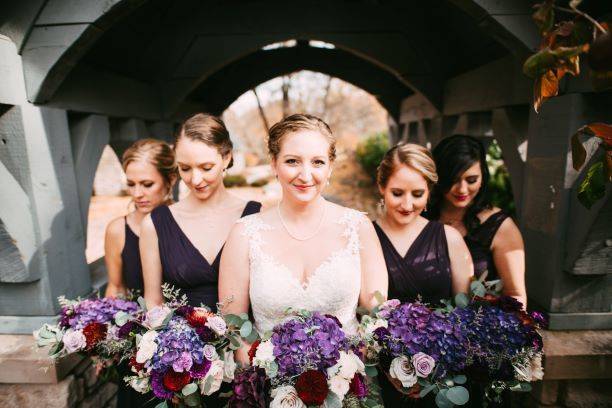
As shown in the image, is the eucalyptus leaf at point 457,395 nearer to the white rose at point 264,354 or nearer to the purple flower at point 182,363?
the white rose at point 264,354

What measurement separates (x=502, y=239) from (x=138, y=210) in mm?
2273

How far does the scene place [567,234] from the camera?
2.19 metres

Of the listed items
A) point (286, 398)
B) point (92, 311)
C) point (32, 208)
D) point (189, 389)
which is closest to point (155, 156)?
point (32, 208)

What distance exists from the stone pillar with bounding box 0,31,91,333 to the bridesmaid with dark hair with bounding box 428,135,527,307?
2.34m

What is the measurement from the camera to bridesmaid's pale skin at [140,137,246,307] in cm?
208

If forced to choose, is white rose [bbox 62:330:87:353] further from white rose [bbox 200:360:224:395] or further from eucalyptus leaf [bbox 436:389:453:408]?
eucalyptus leaf [bbox 436:389:453:408]

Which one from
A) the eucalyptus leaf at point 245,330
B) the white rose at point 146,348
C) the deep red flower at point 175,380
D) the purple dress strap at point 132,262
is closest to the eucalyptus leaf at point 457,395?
the eucalyptus leaf at point 245,330

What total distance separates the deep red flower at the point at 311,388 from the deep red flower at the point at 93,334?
→ 1082 millimetres

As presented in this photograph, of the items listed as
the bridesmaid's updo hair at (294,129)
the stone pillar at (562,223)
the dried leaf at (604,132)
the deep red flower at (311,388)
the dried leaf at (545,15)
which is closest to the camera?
the dried leaf at (545,15)

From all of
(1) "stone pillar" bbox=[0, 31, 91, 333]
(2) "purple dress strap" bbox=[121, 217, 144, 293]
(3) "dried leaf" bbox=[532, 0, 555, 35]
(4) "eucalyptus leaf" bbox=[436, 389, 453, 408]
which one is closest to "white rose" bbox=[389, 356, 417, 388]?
(4) "eucalyptus leaf" bbox=[436, 389, 453, 408]

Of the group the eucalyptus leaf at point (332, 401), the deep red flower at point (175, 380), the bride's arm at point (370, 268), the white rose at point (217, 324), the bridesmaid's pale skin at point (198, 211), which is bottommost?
the eucalyptus leaf at point (332, 401)

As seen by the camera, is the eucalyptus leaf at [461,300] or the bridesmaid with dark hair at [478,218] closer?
the eucalyptus leaf at [461,300]

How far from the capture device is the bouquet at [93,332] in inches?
74.2

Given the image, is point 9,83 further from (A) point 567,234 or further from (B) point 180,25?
(A) point 567,234
